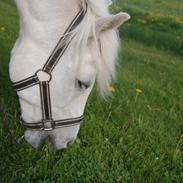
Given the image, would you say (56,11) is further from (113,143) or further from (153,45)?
(153,45)

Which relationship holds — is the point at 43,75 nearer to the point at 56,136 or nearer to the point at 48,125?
the point at 48,125

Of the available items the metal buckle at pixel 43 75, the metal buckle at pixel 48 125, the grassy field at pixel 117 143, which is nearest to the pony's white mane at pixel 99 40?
the metal buckle at pixel 43 75

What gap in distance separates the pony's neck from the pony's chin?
0.58m

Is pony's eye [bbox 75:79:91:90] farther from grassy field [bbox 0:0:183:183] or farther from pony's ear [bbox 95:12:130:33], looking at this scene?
grassy field [bbox 0:0:183:183]

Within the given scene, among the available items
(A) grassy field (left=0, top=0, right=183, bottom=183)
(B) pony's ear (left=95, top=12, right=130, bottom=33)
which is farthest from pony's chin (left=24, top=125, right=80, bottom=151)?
(B) pony's ear (left=95, top=12, right=130, bottom=33)

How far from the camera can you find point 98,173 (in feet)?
11.0

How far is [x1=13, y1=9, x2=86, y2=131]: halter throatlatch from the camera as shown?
8.89ft

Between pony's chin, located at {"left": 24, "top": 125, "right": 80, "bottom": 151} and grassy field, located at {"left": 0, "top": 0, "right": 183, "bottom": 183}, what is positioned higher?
pony's chin, located at {"left": 24, "top": 125, "right": 80, "bottom": 151}

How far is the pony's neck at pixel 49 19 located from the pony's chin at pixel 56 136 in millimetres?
575

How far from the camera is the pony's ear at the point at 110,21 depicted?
2.48 metres

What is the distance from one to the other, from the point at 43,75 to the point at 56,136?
18.1 inches

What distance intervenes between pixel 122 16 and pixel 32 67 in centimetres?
63

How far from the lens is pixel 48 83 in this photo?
9.09 feet

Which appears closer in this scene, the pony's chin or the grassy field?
the pony's chin
